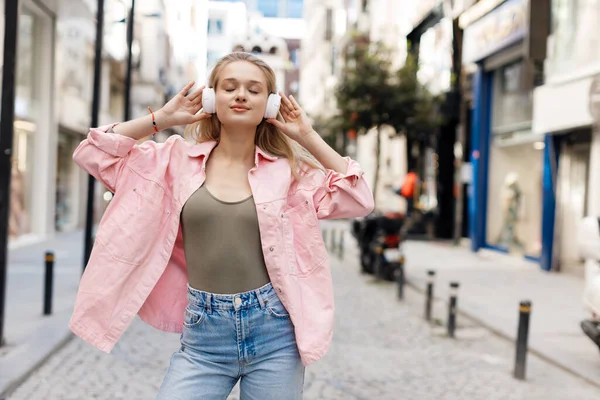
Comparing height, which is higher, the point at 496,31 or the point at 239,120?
the point at 496,31

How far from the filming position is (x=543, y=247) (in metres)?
14.1

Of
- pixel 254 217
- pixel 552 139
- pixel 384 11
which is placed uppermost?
pixel 384 11

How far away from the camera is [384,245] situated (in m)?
11.8

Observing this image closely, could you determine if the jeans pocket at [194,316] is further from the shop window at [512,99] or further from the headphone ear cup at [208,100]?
the shop window at [512,99]

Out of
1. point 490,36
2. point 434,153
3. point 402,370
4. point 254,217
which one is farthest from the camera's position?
point 434,153

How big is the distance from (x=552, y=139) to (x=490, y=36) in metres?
4.07

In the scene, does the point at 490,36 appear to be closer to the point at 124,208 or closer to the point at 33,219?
the point at 33,219

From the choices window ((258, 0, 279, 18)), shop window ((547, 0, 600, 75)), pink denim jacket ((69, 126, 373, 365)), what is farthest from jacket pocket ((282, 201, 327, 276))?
window ((258, 0, 279, 18))

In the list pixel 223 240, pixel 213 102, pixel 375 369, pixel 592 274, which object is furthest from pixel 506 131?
pixel 223 240

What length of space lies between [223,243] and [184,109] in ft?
1.72

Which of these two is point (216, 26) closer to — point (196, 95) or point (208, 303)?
point (196, 95)

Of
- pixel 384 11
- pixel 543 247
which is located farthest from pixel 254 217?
pixel 384 11

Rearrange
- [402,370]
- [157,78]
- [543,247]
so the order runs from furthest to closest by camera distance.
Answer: [157,78], [543,247], [402,370]

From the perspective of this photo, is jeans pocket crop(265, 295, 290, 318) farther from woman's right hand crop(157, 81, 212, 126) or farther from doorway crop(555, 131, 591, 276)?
doorway crop(555, 131, 591, 276)
